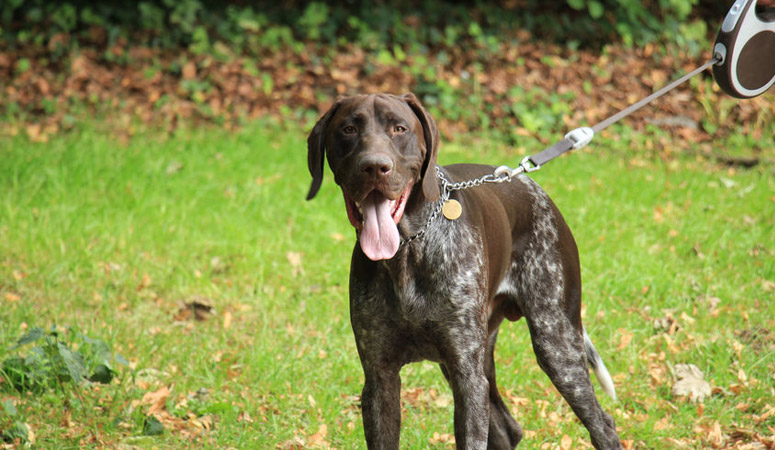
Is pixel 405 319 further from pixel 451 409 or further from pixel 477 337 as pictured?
pixel 451 409

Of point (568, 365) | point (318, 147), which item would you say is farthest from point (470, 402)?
point (318, 147)

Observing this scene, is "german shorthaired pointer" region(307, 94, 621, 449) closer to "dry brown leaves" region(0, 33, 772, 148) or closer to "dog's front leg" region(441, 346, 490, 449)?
"dog's front leg" region(441, 346, 490, 449)

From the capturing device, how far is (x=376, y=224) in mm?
3230

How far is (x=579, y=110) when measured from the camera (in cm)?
1031

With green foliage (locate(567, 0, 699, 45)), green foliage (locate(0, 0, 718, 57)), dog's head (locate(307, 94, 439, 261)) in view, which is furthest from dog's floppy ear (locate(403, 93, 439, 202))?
green foliage (locate(567, 0, 699, 45))

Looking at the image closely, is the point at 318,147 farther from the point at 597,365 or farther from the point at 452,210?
the point at 597,365

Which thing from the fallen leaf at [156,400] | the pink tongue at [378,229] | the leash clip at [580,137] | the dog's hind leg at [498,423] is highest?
the leash clip at [580,137]

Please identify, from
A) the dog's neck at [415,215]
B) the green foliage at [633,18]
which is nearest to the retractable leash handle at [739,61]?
the dog's neck at [415,215]

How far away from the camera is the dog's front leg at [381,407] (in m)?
3.55

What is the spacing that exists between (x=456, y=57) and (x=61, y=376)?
7.90m

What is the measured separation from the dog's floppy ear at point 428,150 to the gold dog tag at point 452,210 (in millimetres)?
147

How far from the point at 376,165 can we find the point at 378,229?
0.31 m

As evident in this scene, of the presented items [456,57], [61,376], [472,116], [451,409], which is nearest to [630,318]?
[451,409]

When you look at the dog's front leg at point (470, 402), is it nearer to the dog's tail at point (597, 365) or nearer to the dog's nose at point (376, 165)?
the dog's nose at point (376, 165)
